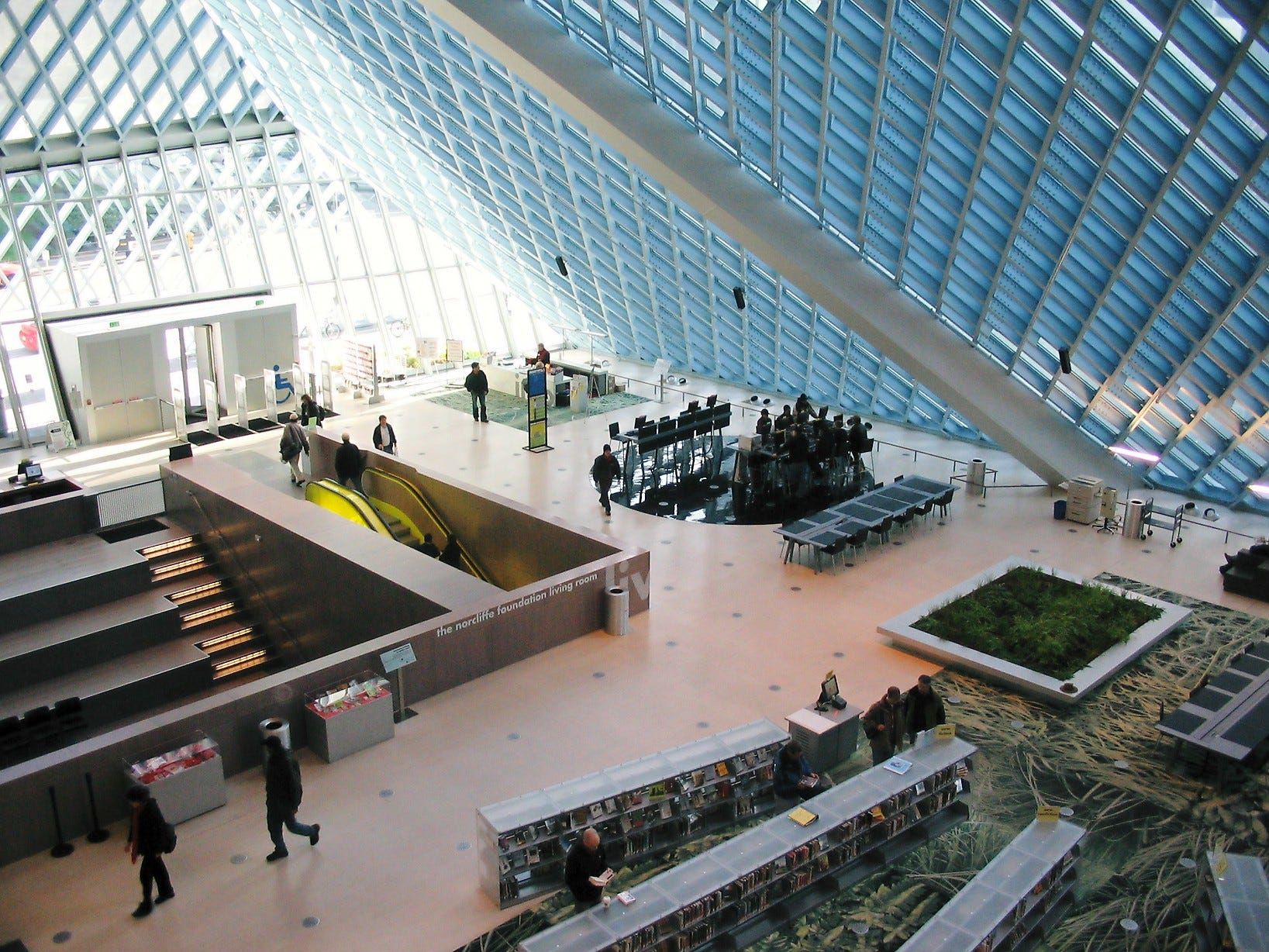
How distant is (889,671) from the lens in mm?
13992

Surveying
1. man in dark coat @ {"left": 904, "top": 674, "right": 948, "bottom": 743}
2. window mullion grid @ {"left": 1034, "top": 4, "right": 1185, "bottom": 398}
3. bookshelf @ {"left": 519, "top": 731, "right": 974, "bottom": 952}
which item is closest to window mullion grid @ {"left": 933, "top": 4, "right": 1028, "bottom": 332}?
window mullion grid @ {"left": 1034, "top": 4, "right": 1185, "bottom": 398}

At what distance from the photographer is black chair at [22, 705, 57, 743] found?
13.7 m

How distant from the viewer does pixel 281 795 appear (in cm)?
1003

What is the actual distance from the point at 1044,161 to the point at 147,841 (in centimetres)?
1264

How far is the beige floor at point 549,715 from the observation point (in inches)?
376

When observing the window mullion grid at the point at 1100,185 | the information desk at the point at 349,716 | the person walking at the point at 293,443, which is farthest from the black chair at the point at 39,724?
the window mullion grid at the point at 1100,185

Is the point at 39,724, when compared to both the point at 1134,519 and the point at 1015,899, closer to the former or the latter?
the point at 1015,899

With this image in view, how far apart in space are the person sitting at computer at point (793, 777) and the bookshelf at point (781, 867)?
2.02 ft

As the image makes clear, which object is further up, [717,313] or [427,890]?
[717,313]

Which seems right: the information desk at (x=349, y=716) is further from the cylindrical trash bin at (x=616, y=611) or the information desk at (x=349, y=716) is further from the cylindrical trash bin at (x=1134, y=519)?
the cylindrical trash bin at (x=1134, y=519)

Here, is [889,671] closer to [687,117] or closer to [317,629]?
[317,629]

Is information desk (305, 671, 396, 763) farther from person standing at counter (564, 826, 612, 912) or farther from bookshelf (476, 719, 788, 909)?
person standing at counter (564, 826, 612, 912)

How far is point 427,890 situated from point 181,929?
6.48 feet

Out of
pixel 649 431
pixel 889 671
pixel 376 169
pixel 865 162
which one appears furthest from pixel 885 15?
pixel 376 169
